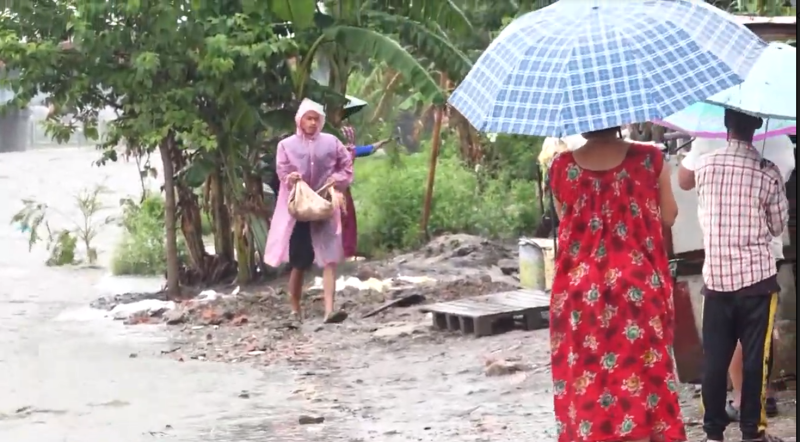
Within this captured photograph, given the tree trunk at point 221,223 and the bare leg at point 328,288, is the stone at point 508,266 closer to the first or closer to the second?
the tree trunk at point 221,223

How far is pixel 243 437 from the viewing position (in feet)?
21.7

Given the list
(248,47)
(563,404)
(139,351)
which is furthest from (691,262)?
(248,47)

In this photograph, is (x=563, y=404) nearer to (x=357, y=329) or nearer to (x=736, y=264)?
(x=736, y=264)

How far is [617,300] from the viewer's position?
15.1 feet

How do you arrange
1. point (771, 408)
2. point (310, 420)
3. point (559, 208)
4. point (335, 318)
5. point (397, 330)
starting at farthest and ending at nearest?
1. point (335, 318)
2. point (397, 330)
3. point (310, 420)
4. point (771, 408)
5. point (559, 208)

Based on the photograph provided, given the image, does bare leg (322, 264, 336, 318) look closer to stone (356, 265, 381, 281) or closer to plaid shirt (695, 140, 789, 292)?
stone (356, 265, 381, 281)

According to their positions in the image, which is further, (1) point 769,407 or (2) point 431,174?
(2) point 431,174

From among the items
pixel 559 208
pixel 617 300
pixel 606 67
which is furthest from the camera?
pixel 559 208

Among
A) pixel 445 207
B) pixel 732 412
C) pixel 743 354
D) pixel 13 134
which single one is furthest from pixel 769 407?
pixel 13 134

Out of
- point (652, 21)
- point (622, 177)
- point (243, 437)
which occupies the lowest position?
point (243, 437)

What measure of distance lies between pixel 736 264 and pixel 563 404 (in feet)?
3.46

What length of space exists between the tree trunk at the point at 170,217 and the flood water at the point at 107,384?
0.86 metres

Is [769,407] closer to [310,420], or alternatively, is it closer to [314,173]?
[310,420]

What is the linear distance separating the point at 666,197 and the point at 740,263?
2.49 feet
